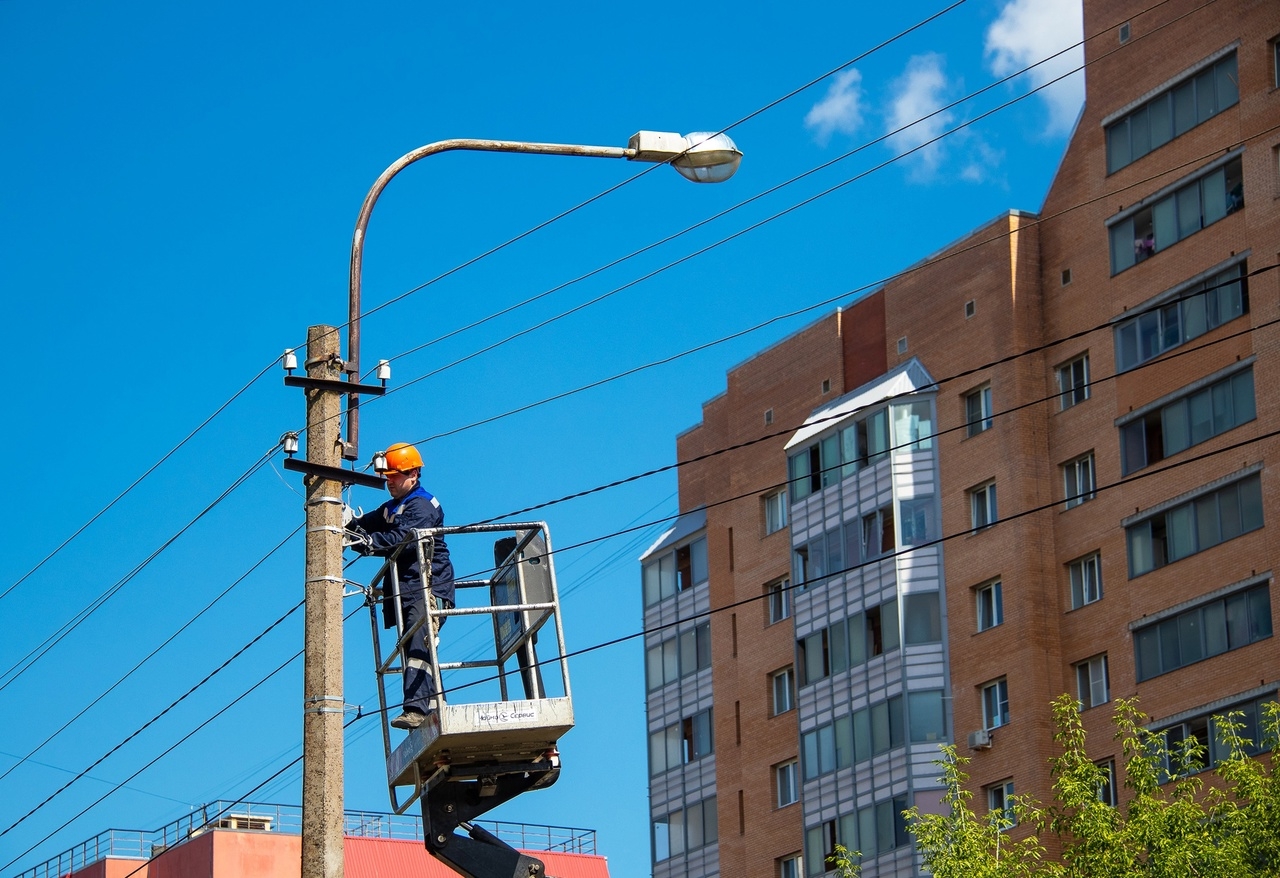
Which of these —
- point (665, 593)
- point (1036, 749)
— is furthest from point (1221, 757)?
point (665, 593)

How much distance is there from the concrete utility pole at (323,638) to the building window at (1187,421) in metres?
35.4

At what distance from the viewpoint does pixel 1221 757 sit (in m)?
48.9

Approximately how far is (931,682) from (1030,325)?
9.18 m

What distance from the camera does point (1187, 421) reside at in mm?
51781

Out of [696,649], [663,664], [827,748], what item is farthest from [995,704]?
[663,664]

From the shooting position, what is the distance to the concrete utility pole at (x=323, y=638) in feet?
56.3

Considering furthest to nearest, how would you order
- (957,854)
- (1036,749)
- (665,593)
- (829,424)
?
(665,593) → (829,424) → (1036,749) → (957,854)

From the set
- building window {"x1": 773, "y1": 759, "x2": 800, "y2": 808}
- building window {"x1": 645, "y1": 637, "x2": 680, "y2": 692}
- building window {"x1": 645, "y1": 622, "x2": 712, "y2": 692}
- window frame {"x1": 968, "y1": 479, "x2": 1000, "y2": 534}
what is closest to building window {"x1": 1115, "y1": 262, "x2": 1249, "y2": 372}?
window frame {"x1": 968, "y1": 479, "x2": 1000, "y2": 534}

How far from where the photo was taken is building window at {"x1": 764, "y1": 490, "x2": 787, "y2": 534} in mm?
64750

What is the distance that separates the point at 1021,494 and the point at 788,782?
1189 cm

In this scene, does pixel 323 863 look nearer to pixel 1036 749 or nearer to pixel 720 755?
pixel 1036 749

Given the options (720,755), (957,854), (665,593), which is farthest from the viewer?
(665,593)

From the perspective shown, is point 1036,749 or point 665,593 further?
point 665,593

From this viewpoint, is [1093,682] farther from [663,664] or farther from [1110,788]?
[663,664]
